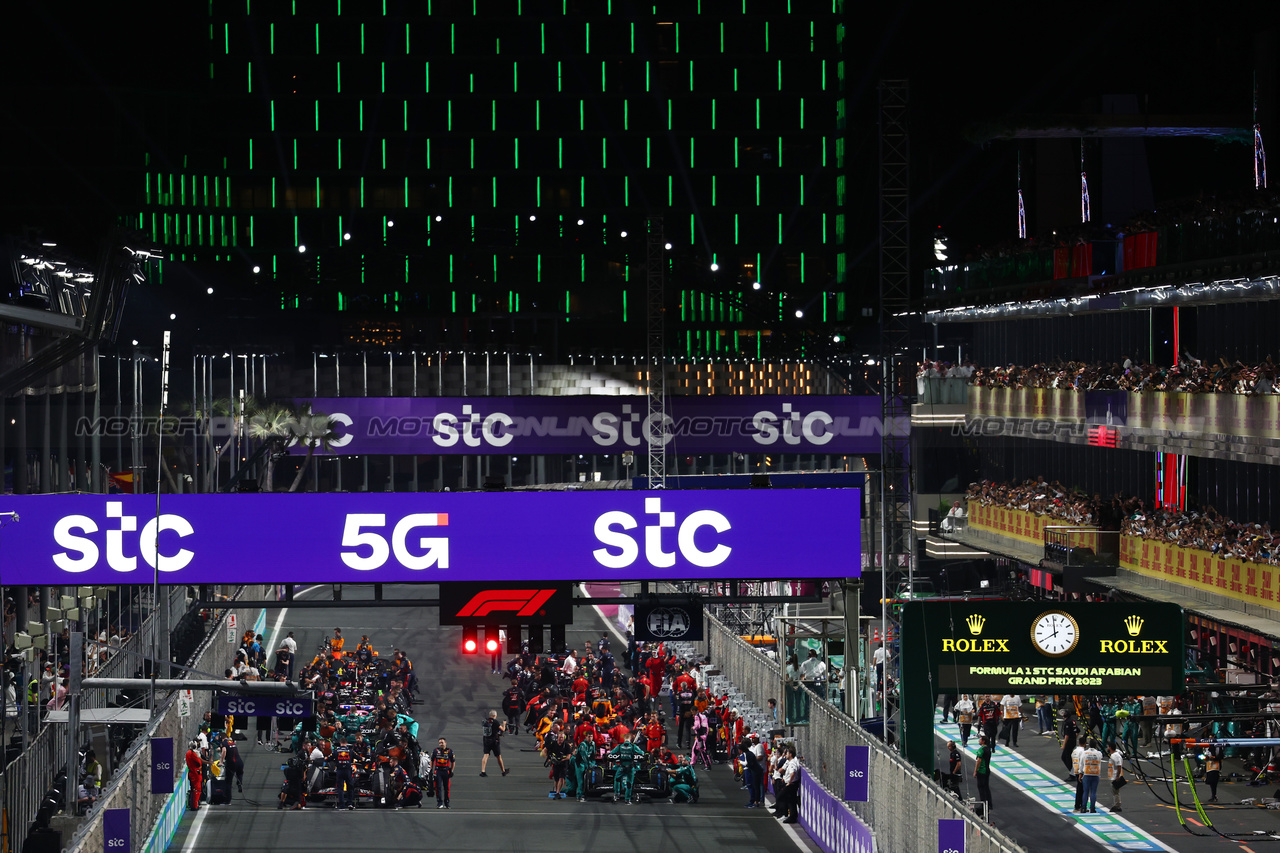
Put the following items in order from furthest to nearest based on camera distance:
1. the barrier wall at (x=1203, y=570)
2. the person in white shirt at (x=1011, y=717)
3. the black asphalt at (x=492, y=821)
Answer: the person in white shirt at (x=1011, y=717) < the barrier wall at (x=1203, y=570) < the black asphalt at (x=492, y=821)

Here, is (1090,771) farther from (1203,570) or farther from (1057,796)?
(1203,570)

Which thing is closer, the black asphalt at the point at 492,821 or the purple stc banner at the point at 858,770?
the purple stc banner at the point at 858,770

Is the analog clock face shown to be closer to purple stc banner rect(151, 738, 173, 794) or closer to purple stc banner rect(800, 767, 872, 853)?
purple stc banner rect(800, 767, 872, 853)

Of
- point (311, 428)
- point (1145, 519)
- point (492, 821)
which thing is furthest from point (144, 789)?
point (311, 428)

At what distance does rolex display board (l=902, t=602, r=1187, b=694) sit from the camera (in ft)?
Result: 62.0

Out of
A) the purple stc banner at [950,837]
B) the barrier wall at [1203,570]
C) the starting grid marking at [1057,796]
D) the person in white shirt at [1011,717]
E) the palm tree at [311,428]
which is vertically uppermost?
the palm tree at [311,428]

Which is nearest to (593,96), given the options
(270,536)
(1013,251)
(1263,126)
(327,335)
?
(327,335)

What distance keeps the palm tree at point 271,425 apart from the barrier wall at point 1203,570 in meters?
23.3

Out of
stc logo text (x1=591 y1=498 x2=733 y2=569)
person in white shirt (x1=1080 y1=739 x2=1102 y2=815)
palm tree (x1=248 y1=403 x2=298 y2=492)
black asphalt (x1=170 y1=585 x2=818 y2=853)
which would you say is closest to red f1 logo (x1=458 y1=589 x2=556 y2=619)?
stc logo text (x1=591 y1=498 x2=733 y2=569)

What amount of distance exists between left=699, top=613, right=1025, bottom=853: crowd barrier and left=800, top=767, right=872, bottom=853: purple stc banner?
0.13ft

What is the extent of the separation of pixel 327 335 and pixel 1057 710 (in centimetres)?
6045

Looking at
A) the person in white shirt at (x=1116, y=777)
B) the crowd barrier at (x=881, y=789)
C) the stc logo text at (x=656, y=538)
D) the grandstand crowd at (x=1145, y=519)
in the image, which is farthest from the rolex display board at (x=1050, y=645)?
the grandstand crowd at (x=1145, y=519)

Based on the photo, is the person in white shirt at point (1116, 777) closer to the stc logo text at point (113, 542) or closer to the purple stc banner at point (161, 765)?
the purple stc banner at point (161, 765)

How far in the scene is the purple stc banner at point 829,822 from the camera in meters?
20.9
